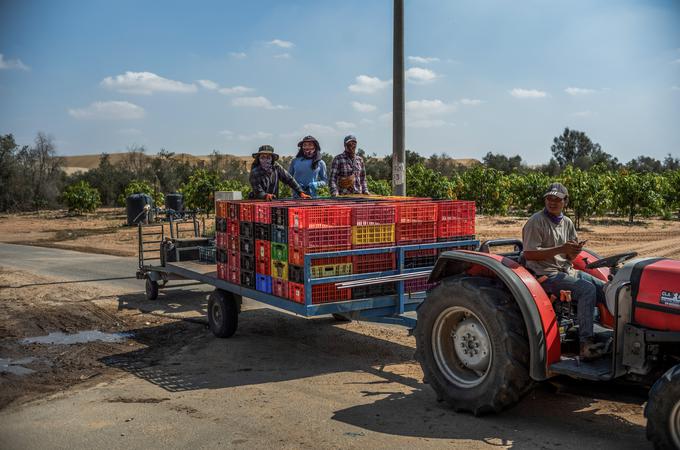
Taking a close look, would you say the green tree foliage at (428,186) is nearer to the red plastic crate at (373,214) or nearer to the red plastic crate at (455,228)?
the red plastic crate at (455,228)

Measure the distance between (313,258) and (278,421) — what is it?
1.75m

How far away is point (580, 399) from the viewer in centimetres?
577

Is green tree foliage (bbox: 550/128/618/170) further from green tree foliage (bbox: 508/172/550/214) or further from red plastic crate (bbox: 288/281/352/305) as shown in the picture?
red plastic crate (bbox: 288/281/352/305)

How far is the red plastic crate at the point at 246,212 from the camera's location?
757 centimetres

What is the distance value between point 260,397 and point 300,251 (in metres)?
1.48

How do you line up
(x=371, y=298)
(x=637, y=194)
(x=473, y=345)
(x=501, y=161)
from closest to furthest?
1. (x=473, y=345)
2. (x=371, y=298)
3. (x=637, y=194)
4. (x=501, y=161)

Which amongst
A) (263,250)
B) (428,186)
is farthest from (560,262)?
(428,186)

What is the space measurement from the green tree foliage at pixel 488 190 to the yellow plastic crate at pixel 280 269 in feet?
78.0

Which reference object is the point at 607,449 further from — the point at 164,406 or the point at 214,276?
the point at 214,276

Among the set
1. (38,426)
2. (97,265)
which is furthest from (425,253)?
(97,265)

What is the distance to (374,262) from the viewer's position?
23.0ft

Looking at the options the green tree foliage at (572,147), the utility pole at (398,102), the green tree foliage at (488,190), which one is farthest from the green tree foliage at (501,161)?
the utility pole at (398,102)

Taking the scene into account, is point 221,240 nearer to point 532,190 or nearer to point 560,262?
point 560,262

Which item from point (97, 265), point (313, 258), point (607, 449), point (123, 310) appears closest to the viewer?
point (607, 449)
